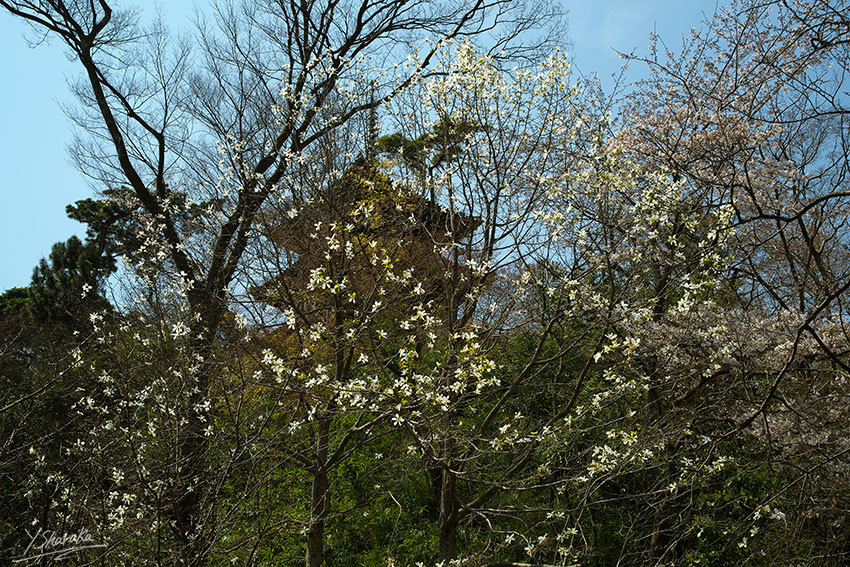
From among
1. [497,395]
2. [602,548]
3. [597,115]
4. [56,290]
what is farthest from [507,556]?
[56,290]

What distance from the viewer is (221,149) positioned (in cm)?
748

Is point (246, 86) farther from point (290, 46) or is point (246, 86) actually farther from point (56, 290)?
point (56, 290)

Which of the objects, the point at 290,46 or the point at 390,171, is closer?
the point at 390,171

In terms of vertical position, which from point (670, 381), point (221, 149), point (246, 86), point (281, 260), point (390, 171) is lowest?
point (670, 381)

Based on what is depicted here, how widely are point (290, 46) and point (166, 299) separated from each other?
224 inches
